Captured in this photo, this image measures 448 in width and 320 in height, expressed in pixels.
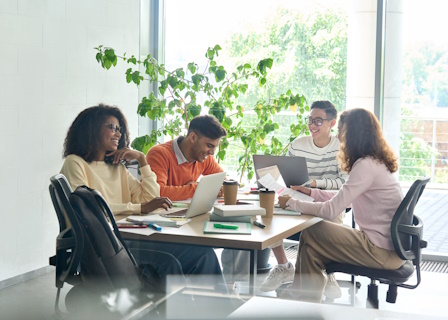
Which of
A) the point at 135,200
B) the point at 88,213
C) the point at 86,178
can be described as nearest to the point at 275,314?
the point at 88,213

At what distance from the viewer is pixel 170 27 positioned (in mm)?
4578

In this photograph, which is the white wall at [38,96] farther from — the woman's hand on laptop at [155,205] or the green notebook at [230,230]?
the green notebook at [230,230]

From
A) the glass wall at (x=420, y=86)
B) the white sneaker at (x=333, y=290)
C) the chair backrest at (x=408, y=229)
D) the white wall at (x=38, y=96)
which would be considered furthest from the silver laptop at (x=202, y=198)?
the glass wall at (x=420, y=86)

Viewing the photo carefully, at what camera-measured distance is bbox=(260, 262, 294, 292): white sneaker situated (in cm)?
316

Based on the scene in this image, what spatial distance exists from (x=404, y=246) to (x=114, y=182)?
1.15 meters

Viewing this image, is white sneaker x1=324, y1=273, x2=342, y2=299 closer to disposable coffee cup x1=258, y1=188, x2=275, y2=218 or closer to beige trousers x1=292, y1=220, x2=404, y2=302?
beige trousers x1=292, y1=220, x2=404, y2=302

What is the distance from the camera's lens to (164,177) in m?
2.89

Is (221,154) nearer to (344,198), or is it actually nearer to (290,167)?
(290,167)

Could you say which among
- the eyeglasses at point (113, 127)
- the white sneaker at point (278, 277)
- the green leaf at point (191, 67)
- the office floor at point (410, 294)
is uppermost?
the green leaf at point (191, 67)

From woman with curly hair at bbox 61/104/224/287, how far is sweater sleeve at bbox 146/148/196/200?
0.28ft

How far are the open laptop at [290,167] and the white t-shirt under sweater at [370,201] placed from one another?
0.32 metres

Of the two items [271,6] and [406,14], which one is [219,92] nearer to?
[271,6]

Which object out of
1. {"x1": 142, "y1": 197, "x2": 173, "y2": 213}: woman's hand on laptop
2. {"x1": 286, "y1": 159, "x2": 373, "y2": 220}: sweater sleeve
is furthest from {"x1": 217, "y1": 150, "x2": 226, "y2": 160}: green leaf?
{"x1": 142, "y1": 197, "x2": 173, "y2": 213}: woman's hand on laptop

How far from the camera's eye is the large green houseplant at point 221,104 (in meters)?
4.02
